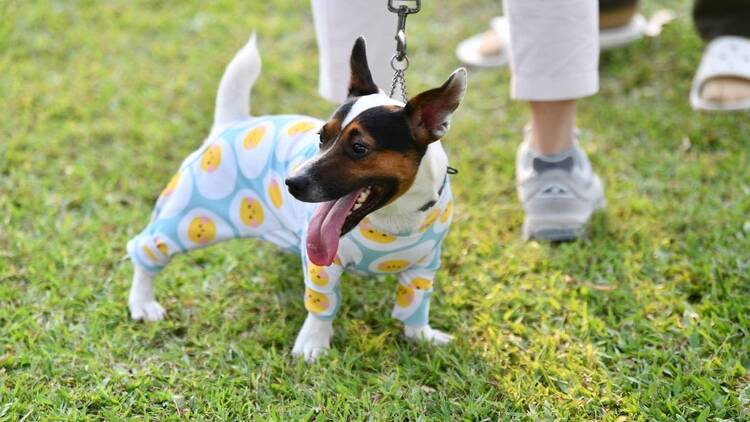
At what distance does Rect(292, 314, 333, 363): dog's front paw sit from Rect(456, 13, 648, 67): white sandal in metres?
2.21

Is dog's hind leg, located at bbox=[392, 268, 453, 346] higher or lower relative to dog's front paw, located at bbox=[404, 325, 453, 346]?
higher

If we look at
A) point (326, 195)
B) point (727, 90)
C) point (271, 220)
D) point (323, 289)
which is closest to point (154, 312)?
point (271, 220)

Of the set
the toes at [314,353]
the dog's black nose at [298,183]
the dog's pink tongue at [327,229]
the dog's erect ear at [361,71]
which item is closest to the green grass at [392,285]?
the toes at [314,353]

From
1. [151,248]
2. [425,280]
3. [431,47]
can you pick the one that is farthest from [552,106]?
[431,47]

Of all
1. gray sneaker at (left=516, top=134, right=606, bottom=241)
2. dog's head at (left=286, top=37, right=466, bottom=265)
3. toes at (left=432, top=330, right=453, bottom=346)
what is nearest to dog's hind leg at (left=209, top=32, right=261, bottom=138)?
dog's head at (left=286, top=37, right=466, bottom=265)

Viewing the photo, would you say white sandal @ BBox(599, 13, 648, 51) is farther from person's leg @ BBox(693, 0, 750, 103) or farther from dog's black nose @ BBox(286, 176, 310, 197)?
dog's black nose @ BBox(286, 176, 310, 197)

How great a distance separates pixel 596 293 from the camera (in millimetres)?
2617

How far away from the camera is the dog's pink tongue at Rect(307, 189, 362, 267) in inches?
76.0

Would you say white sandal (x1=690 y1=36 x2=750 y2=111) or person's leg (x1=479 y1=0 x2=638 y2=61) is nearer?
white sandal (x1=690 y1=36 x2=750 y2=111)

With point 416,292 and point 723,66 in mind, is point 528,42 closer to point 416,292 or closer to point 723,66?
point 416,292

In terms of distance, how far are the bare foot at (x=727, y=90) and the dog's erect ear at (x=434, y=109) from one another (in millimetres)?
2181

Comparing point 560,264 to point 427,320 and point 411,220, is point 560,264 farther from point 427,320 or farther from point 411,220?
point 411,220

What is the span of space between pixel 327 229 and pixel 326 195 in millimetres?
129

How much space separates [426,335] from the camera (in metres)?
2.40
